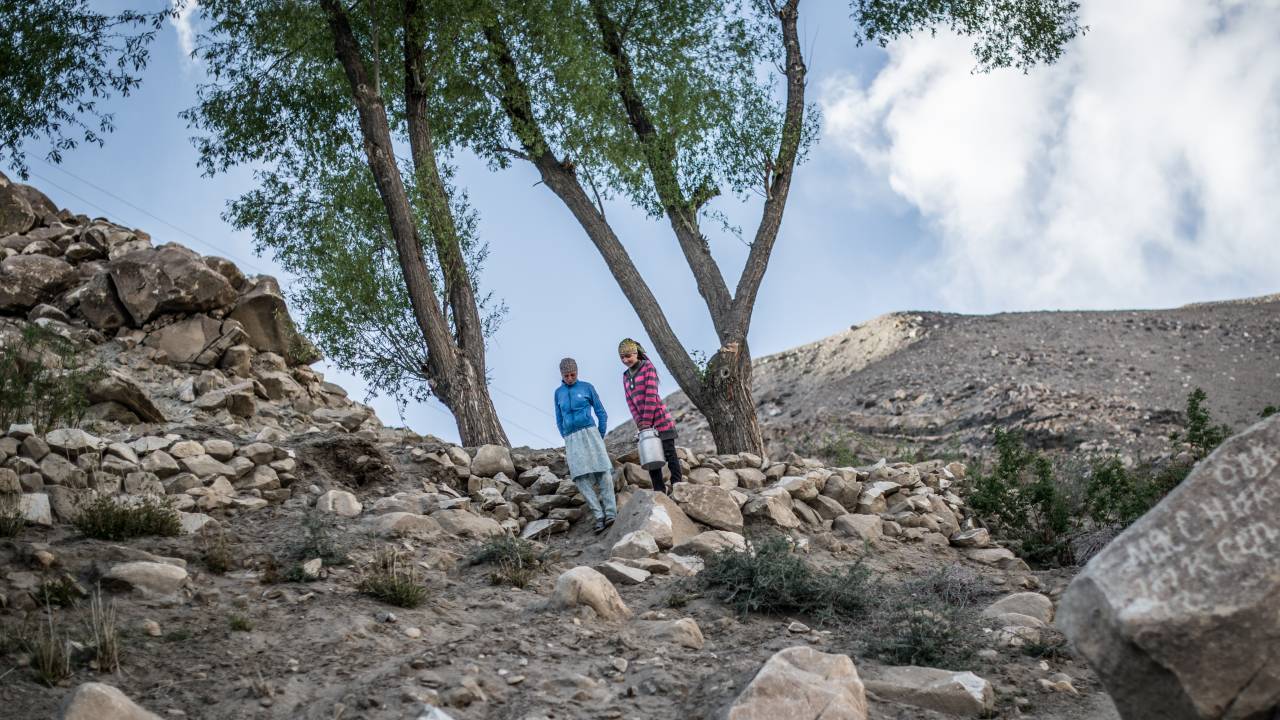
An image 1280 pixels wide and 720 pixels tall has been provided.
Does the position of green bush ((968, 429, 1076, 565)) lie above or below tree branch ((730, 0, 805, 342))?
below

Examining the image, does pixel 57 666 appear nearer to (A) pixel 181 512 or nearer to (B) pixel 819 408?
(A) pixel 181 512

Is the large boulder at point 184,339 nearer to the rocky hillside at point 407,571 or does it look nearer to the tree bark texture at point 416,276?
the rocky hillside at point 407,571

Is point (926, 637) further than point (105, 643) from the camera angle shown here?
Yes

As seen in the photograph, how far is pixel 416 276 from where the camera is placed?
44.3 ft

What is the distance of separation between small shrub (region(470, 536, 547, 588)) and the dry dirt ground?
13cm

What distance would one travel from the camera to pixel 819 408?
24078mm

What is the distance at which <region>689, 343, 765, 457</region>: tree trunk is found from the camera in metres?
13.6

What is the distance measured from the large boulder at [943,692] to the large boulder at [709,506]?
4.44 meters

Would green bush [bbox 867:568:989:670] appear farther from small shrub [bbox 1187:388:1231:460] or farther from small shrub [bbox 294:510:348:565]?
small shrub [bbox 1187:388:1231:460]

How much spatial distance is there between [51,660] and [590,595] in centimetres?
323

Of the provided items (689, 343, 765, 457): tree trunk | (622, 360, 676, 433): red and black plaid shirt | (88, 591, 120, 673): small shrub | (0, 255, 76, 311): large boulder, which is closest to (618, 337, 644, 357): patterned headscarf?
(622, 360, 676, 433): red and black plaid shirt

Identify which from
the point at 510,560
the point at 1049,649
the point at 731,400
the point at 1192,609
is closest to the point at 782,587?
the point at 1049,649

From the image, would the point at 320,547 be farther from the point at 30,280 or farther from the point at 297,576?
the point at 30,280

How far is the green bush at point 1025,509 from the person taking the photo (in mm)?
11430
